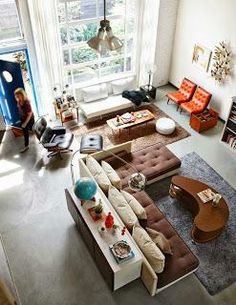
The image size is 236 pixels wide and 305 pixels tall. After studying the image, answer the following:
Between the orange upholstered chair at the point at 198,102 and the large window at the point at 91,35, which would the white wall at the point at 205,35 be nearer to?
the orange upholstered chair at the point at 198,102

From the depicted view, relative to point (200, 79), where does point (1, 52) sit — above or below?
above

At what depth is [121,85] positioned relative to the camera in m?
9.40

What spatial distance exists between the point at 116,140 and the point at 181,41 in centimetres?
357

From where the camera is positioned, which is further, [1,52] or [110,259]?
[1,52]

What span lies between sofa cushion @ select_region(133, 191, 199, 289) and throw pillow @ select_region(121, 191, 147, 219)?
294 mm

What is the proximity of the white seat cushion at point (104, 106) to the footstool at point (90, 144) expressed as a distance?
1.26m

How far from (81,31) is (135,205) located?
5080 millimetres

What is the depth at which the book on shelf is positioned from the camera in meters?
5.98

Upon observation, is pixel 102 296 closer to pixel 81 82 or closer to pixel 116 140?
pixel 116 140

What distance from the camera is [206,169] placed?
7.36 metres

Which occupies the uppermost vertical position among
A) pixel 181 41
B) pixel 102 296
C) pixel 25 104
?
pixel 181 41

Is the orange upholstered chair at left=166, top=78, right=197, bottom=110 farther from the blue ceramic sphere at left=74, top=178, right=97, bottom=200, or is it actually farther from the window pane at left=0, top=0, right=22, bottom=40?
the blue ceramic sphere at left=74, top=178, right=97, bottom=200

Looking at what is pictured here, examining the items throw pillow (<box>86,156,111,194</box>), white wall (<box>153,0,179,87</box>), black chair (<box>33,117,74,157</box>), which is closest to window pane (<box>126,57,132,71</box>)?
white wall (<box>153,0,179,87</box>)

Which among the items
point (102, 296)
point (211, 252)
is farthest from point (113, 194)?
point (211, 252)
